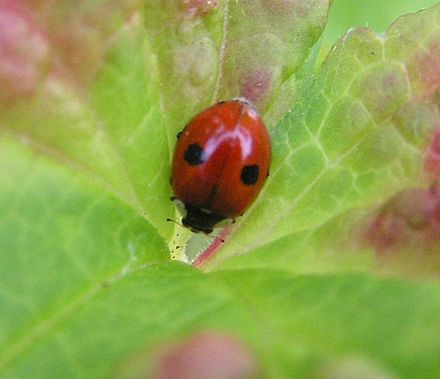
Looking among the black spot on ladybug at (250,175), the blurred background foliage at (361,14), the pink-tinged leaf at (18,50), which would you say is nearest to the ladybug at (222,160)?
the black spot on ladybug at (250,175)

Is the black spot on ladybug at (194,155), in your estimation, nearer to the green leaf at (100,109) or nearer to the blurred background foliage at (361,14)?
the green leaf at (100,109)

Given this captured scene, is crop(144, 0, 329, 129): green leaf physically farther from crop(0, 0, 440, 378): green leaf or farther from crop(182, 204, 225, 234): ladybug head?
crop(182, 204, 225, 234): ladybug head

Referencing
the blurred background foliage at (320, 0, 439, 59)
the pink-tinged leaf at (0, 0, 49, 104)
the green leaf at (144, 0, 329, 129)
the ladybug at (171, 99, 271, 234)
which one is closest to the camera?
the pink-tinged leaf at (0, 0, 49, 104)

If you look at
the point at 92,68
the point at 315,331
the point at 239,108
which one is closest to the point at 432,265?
the point at 315,331

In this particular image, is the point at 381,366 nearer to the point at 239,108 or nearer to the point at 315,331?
the point at 315,331

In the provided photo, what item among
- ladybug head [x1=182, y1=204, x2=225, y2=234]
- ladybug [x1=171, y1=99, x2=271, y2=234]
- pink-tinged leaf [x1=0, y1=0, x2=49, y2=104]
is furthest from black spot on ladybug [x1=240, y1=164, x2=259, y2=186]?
pink-tinged leaf [x1=0, y1=0, x2=49, y2=104]

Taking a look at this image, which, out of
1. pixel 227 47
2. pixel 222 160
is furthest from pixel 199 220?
pixel 227 47
